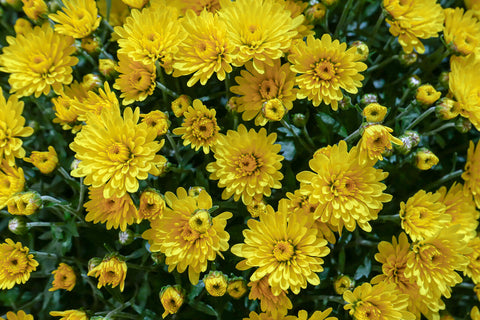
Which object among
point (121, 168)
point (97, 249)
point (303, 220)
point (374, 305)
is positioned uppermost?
point (121, 168)

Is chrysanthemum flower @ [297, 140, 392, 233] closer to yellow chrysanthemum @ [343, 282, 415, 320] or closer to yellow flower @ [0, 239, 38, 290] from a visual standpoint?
yellow chrysanthemum @ [343, 282, 415, 320]

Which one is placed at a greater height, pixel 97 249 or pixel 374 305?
pixel 374 305

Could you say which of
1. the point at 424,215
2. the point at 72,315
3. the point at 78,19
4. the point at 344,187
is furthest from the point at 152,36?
the point at 424,215

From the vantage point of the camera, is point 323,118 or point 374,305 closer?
point 374,305

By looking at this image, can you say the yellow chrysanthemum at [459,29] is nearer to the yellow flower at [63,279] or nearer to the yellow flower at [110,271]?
the yellow flower at [110,271]

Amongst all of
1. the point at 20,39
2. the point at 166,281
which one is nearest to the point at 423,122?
the point at 166,281

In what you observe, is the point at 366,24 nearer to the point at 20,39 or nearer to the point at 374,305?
the point at 374,305
